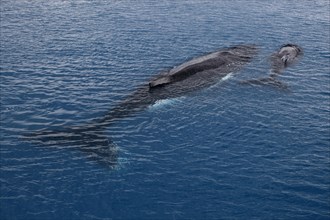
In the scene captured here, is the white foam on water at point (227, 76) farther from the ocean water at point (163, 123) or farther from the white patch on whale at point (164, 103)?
the white patch on whale at point (164, 103)

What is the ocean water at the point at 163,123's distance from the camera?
28625 mm

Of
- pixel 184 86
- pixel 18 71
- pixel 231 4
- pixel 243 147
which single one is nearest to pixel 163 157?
pixel 243 147

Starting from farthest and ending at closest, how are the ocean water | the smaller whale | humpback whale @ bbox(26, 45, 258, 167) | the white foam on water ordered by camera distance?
the smaller whale < the white foam on water < humpback whale @ bbox(26, 45, 258, 167) < the ocean water

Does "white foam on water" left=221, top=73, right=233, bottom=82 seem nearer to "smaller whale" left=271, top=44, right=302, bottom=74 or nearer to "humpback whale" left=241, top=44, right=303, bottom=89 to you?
"humpback whale" left=241, top=44, right=303, bottom=89

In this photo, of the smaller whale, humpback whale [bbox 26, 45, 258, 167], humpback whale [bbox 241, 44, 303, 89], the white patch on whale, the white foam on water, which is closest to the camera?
humpback whale [bbox 26, 45, 258, 167]

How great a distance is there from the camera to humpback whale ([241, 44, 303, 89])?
44.3 metres

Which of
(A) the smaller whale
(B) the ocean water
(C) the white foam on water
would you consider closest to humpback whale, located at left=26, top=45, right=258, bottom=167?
(C) the white foam on water

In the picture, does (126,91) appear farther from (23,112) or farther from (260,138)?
(260,138)

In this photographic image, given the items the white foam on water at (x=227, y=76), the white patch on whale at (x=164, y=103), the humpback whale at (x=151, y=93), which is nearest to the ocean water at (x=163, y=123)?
the white patch on whale at (x=164, y=103)

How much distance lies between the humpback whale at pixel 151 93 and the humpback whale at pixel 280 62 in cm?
297

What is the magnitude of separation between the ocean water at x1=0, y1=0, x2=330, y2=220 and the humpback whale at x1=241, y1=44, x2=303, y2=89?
0.89 meters

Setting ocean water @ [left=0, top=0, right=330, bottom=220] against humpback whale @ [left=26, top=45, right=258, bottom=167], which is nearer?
ocean water @ [left=0, top=0, right=330, bottom=220]

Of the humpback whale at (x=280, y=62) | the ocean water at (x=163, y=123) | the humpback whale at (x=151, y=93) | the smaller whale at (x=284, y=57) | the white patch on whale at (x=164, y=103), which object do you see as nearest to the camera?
the ocean water at (x=163, y=123)

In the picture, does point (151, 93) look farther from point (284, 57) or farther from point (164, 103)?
point (284, 57)
